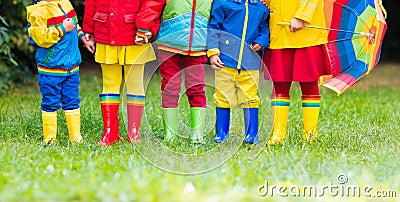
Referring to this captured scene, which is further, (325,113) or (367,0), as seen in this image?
(325,113)

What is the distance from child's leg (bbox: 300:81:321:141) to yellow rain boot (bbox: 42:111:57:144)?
193 cm

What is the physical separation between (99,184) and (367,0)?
2.53 m

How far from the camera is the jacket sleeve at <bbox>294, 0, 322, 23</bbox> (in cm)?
479

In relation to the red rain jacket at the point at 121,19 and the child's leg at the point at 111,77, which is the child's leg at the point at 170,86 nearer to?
the red rain jacket at the point at 121,19

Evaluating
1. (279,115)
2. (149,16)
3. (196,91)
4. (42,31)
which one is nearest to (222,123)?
(196,91)

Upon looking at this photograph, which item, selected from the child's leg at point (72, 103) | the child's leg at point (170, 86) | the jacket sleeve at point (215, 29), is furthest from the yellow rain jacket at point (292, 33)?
the child's leg at point (72, 103)

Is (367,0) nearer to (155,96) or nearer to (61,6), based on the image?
(61,6)

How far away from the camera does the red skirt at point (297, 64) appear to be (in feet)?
16.4

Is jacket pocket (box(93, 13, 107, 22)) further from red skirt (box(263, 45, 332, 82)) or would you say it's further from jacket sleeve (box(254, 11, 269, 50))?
red skirt (box(263, 45, 332, 82))

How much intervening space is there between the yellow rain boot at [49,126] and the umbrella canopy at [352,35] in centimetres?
213

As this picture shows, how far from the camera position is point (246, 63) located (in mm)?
4977

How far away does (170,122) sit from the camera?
5125 mm

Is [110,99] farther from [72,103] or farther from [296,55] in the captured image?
[296,55]

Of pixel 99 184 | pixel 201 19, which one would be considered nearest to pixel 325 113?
pixel 201 19
